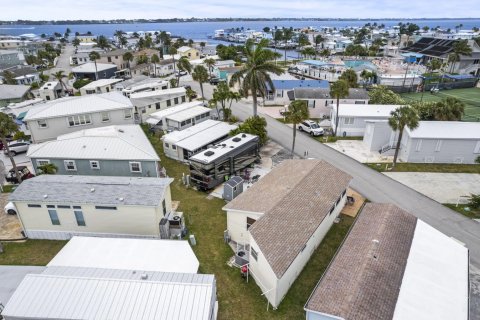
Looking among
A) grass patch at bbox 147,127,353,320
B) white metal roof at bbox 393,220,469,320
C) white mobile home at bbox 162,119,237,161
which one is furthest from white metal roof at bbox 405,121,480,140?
white mobile home at bbox 162,119,237,161

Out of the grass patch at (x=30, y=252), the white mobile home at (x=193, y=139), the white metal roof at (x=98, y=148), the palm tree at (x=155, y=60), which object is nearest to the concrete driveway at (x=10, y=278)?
the grass patch at (x=30, y=252)

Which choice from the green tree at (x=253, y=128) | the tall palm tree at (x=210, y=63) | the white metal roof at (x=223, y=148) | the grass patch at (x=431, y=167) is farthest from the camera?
the tall palm tree at (x=210, y=63)

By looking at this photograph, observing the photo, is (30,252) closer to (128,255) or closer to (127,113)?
(128,255)

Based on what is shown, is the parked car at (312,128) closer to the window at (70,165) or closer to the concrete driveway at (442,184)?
the concrete driveway at (442,184)

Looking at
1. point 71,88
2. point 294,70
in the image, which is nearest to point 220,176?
point 71,88

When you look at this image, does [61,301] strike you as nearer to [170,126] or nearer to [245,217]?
[245,217]

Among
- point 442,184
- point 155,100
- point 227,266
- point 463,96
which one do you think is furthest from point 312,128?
point 463,96

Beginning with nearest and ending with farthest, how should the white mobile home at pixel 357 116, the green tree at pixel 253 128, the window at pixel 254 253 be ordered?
the window at pixel 254 253
the green tree at pixel 253 128
the white mobile home at pixel 357 116
